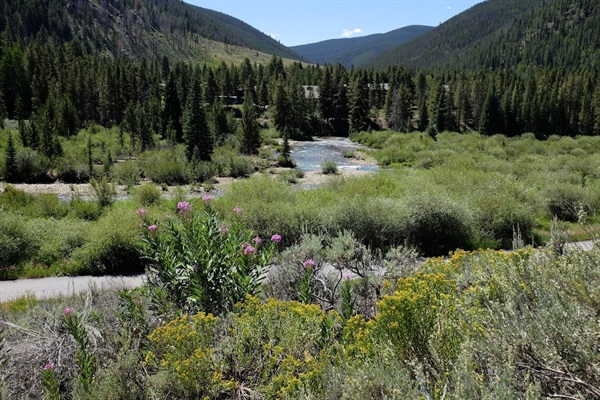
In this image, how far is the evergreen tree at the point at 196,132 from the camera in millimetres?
42194

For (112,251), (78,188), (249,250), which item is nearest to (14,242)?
(112,251)

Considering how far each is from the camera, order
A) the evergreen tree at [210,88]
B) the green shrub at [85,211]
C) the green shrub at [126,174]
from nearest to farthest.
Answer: the green shrub at [85,211] < the green shrub at [126,174] < the evergreen tree at [210,88]

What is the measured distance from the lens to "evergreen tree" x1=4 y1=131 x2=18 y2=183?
32938 millimetres

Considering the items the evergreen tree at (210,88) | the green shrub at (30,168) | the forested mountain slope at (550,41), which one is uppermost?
the forested mountain slope at (550,41)

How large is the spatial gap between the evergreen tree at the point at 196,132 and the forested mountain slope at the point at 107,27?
278 feet

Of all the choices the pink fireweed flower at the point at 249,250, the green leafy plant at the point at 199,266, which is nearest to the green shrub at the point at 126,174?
the green leafy plant at the point at 199,266

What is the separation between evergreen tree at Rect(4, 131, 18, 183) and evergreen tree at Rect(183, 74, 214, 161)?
1450cm

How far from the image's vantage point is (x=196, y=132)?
42.4 metres

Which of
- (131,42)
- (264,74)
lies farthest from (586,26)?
(131,42)

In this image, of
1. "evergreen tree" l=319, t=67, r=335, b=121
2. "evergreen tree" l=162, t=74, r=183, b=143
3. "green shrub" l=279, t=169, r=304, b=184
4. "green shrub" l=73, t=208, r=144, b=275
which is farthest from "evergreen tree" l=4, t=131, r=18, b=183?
"evergreen tree" l=319, t=67, r=335, b=121

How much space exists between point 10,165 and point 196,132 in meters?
16.2

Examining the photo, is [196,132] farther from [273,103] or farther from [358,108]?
[358,108]

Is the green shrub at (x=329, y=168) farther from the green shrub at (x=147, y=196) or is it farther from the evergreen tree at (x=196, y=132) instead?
the green shrub at (x=147, y=196)

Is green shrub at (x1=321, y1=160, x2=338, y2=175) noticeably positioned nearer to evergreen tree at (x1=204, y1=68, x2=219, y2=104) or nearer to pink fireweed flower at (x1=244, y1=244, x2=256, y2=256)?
pink fireweed flower at (x1=244, y1=244, x2=256, y2=256)
